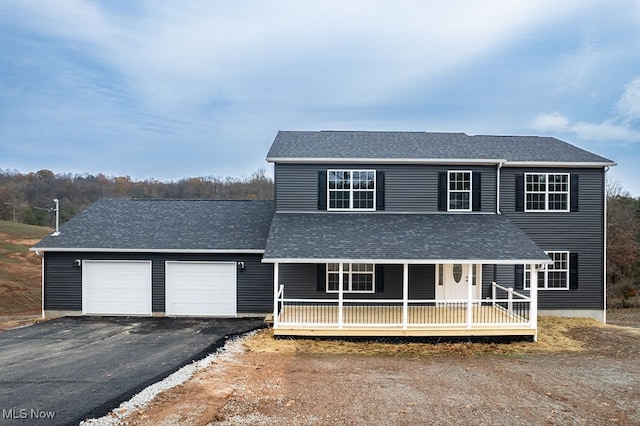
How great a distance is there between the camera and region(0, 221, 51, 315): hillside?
22094 millimetres

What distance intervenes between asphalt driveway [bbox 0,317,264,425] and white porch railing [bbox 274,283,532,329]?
185 cm

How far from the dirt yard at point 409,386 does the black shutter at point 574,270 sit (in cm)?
433

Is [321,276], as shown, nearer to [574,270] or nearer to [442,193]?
[442,193]

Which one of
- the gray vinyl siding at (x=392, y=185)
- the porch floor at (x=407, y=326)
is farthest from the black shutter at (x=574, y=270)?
the gray vinyl siding at (x=392, y=185)

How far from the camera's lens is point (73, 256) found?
1494cm

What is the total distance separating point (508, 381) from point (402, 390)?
2456 mm

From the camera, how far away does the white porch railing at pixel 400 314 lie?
11766 mm

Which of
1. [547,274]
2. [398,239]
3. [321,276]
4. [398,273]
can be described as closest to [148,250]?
[321,276]

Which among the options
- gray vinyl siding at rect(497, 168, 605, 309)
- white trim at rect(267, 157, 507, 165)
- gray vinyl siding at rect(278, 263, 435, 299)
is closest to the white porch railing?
gray vinyl siding at rect(278, 263, 435, 299)

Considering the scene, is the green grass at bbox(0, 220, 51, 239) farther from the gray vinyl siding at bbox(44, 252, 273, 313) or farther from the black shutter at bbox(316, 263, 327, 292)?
the black shutter at bbox(316, 263, 327, 292)

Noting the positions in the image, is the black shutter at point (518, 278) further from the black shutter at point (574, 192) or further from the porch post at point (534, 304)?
the porch post at point (534, 304)

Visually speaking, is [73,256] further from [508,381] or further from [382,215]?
[508,381]

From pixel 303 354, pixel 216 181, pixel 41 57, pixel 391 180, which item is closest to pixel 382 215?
pixel 391 180

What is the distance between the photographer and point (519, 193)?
1566cm
